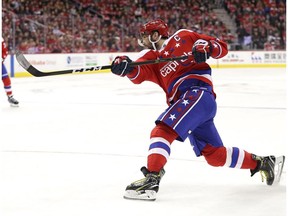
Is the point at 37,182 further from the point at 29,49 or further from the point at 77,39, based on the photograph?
the point at 77,39

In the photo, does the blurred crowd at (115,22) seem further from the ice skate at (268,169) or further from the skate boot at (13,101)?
the ice skate at (268,169)

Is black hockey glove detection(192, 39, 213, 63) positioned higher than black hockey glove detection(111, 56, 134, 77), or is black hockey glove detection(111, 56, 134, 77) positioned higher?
black hockey glove detection(192, 39, 213, 63)

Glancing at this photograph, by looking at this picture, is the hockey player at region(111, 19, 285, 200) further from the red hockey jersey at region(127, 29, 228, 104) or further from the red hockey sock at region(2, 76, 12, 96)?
the red hockey sock at region(2, 76, 12, 96)

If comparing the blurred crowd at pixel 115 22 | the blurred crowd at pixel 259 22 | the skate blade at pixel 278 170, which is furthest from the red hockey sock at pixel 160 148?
the blurred crowd at pixel 259 22

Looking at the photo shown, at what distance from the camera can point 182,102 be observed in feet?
9.48

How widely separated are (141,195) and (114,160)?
1.07 m

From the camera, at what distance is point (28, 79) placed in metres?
12.2

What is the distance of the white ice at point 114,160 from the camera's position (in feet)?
8.88

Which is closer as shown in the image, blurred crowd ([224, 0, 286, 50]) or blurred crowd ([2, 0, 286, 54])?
blurred crowd ([2, 0, 286, 54])

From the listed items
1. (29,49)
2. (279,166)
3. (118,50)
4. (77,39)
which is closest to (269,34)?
(118,50)

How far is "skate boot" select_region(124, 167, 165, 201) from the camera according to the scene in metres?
2.78

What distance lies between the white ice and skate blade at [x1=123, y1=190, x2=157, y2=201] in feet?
0.13

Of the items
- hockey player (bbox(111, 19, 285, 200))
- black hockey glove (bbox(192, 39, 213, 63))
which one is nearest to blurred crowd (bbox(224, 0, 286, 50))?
hockey player (bbox(111, 19, 285, 200))

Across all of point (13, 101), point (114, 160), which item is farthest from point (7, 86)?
point (114, 160)
